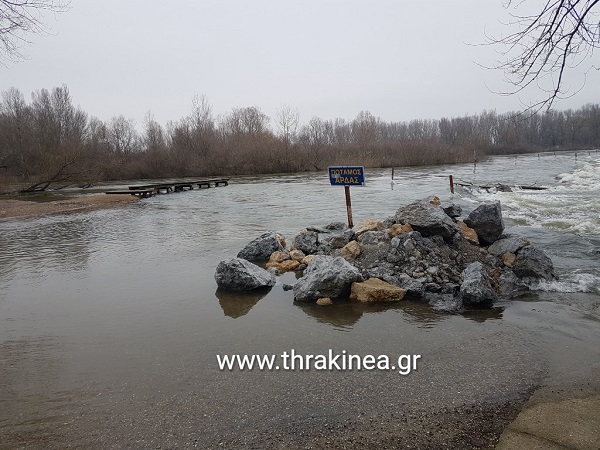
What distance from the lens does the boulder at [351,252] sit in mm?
6734

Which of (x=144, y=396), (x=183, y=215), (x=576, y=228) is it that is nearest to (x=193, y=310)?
(x=144, y=396)

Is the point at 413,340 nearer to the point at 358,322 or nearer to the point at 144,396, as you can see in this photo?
the point at 358,322

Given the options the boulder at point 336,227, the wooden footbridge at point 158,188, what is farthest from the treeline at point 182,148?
the boulder at point 336,227

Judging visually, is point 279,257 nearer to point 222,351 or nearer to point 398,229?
point 398,229

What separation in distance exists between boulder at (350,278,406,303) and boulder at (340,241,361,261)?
1.14 m

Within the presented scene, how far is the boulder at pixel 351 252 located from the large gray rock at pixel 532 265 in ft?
7.83

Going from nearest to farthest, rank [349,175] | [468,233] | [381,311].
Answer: [381,311] < [468,233] < [349,175]

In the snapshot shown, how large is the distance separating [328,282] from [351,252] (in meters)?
1.36

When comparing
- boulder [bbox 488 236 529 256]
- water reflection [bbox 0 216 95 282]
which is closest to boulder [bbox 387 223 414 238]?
boulder [bbox 488 236 529 256]

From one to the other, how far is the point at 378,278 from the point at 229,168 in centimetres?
4855

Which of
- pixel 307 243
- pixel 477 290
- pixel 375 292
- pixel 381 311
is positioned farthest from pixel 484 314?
pixel 307 243

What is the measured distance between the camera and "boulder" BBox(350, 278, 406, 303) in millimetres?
5422

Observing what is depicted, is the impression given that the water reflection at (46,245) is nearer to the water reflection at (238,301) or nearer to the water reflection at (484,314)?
the water reflection at (238,301)

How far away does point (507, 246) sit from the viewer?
664cm
